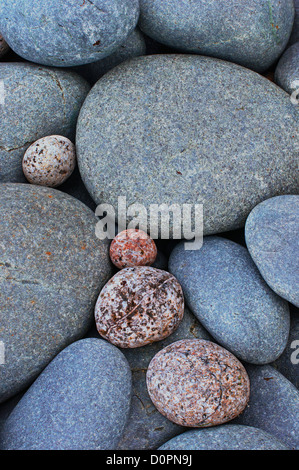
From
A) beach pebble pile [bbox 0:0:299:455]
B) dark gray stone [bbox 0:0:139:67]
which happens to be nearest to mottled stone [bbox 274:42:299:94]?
beach pebble pile [bbox 0:0:299:455]

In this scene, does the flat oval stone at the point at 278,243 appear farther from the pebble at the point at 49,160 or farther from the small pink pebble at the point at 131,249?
the pebble at the point at 49,160

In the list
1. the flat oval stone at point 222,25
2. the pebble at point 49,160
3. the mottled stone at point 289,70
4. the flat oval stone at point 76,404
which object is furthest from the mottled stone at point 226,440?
the flat oval stone at point 222,25

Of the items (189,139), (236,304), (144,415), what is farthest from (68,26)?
(144,415)

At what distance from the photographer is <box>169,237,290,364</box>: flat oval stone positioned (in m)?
1.81

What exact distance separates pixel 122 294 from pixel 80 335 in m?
0.31

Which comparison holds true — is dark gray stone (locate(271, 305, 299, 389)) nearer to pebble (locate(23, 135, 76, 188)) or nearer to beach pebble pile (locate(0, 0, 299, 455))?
beach pebble pile (locate(0, 0, 299, 455))

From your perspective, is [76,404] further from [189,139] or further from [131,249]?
[189,139]

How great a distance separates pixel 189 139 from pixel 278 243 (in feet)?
2.12

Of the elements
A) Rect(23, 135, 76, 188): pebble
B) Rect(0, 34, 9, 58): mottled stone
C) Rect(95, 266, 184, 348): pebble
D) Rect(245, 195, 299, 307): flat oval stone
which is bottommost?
Rect(95, 266, 184, 348): pebble

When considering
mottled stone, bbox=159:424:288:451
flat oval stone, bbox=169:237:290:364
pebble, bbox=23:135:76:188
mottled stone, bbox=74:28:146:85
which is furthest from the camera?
mottled stone, bbox=74:28:146:85

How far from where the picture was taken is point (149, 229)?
6.67 feet

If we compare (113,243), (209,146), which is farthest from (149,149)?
(113,243)
